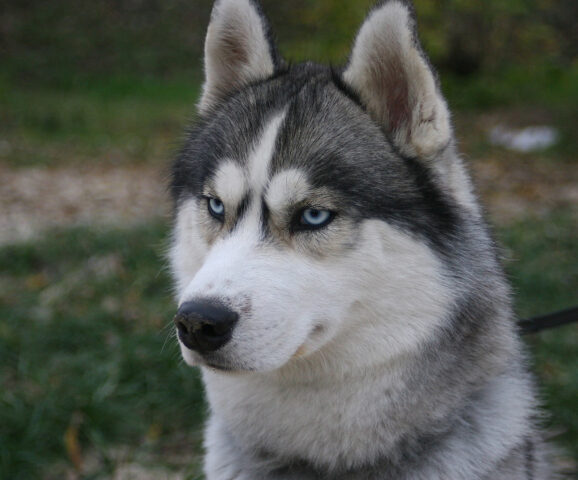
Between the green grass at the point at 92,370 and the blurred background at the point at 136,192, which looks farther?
the blurred background at the point at 136,192

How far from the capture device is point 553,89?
45.6 ft

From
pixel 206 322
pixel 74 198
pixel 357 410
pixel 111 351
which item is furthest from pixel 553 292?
pixel 74 198

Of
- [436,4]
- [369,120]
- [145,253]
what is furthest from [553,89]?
[369,120]

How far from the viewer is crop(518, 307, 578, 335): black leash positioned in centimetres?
300

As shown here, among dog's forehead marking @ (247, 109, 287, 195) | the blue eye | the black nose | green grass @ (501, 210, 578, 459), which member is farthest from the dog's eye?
green grass @ (501, 210, 578, 459)

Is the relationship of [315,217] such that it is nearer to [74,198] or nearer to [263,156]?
[263,156]

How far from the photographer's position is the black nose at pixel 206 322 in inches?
81.1

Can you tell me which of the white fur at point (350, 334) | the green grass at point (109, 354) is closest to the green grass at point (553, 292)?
the green grass at point (109, 354)

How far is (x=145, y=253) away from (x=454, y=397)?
4.12 m

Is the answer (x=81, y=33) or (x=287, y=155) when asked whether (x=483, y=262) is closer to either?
(x=287, y=155)

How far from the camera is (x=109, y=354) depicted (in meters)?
4.37

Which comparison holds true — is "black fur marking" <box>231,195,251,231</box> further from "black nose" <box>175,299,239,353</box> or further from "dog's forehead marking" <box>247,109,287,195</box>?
"black nose" <box>175,299,239,353</box>

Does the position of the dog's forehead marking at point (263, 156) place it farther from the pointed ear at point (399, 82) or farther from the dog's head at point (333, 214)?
the pointed ear at point (399, 82)

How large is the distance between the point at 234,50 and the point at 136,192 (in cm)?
745
